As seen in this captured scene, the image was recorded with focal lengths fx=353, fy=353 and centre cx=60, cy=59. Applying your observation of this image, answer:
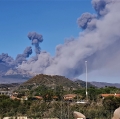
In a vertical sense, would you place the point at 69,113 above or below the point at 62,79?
below

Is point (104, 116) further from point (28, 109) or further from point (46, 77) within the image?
point (46, 77)

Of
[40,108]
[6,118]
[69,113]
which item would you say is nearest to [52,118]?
[69,113]

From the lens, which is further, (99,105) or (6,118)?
(99,105)

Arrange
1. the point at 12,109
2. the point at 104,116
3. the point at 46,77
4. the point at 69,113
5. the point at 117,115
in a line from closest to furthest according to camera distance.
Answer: the point at 117,115
the point at 69,113
the point at 104,116
the point at 12,109
the point at 46,77

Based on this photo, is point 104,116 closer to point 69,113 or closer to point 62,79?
point 69,113

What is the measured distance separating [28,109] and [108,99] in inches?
318

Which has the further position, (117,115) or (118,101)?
(118,101)

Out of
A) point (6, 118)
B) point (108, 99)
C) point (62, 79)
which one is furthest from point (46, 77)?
point (6, 118)

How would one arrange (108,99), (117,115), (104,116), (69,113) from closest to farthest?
(117,115), (69,113), (104,116), (108,99)

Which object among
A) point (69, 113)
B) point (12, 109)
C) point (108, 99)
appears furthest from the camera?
point (108, 99)

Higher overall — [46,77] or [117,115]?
[46,77]

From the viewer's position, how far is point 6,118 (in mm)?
27812

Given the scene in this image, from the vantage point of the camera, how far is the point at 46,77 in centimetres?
11194

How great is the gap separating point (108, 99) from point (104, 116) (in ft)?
17.9
